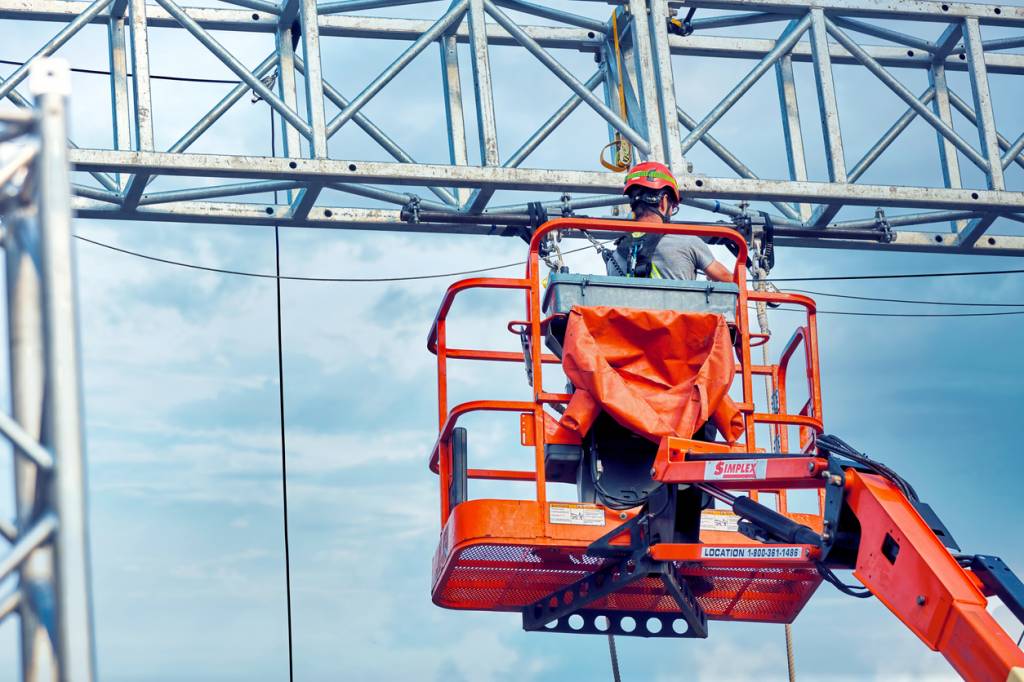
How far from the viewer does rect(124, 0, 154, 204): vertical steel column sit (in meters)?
10.5

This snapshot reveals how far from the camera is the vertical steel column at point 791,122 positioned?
1183 cm

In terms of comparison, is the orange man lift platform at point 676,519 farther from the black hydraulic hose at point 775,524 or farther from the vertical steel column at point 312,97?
the vertical steel column at point 312,97

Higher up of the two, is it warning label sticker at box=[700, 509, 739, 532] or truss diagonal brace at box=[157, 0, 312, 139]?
truss diagonal brace at box=[157, 0, 312, 139]

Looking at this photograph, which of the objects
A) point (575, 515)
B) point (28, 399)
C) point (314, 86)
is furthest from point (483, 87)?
point (28, 399)

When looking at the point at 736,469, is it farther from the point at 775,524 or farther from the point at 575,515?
the point at 575,515

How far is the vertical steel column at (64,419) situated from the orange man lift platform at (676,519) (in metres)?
3.13

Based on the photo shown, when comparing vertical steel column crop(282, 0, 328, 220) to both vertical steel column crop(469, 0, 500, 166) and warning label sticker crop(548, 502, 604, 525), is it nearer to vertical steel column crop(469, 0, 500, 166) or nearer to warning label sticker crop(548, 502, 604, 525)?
vertical steel column crop(469, 0, 500, 166)

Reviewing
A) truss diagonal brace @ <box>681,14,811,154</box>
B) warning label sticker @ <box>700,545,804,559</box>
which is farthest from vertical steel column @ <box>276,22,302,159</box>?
warning label sticker @ <box>700,545,804,559</box>

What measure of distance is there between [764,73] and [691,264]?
2978 mm

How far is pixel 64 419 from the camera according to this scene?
14.1ft

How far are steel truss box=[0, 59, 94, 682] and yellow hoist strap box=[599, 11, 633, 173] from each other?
23.5 feet

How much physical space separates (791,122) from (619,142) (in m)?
1.36

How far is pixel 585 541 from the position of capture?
8.17 m

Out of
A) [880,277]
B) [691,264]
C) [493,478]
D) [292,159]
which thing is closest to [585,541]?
[493,478]
